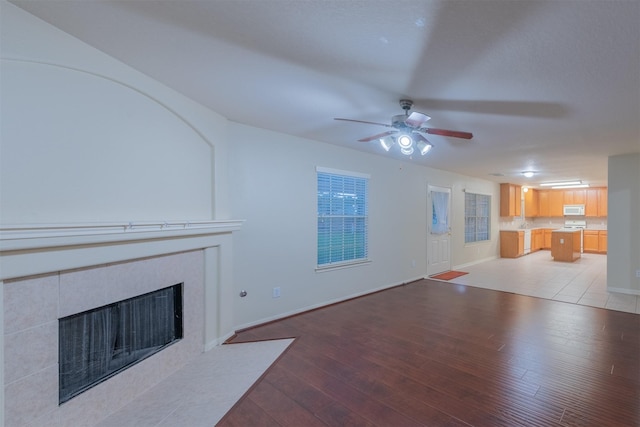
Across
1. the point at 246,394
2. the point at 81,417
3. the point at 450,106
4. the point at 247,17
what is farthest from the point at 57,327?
the point at 450,106

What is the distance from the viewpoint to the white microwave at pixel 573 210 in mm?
9820

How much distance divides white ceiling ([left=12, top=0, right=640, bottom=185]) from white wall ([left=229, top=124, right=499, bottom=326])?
A: 60 cm

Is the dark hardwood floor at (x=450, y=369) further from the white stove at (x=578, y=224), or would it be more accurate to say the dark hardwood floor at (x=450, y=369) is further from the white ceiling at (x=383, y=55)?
the white stove at (x=578, y=224)

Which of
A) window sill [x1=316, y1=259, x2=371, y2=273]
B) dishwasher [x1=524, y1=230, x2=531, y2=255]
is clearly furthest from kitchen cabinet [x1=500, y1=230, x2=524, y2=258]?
window sill [x1=316, y1=259, x2=371, y2=273]

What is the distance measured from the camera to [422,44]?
175 centimetres

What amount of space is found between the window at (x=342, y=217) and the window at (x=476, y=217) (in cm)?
417

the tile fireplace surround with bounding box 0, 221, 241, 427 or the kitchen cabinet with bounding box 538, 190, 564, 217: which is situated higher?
the kitchen cabinet with bounding box 538, 190, 564, 217

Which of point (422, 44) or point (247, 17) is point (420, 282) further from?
point (247, 17)

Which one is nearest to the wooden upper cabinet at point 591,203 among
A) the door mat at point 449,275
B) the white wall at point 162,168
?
the door mat at point 449,275

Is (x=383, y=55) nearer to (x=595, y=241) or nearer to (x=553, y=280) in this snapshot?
(x=553, y=280)

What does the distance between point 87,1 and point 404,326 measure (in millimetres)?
3972

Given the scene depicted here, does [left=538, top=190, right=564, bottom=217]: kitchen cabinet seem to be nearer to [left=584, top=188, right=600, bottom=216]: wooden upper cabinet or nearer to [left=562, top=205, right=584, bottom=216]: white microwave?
[left=562, top=205, right=584, bottom=216]: white microwave

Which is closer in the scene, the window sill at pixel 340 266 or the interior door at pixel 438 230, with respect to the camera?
the window sill at pixel 340 266

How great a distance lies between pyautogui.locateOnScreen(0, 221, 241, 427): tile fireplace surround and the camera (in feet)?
4.93
